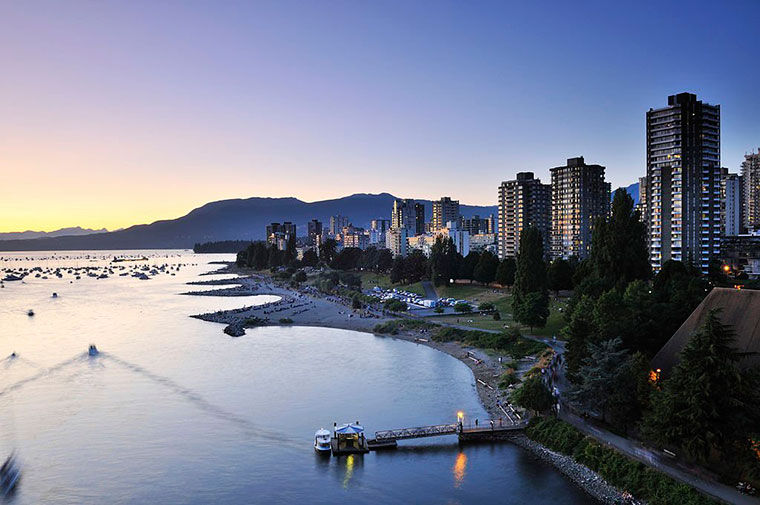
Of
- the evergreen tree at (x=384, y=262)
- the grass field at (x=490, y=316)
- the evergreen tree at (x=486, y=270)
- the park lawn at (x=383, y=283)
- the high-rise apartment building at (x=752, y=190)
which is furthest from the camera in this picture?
the high-rise apartment building at (x=752, y=190)

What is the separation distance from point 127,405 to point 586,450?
31.3m

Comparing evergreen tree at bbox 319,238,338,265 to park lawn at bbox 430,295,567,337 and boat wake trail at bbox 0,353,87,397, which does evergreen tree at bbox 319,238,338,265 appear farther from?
boat wake trail at bbox 0,353,87,397

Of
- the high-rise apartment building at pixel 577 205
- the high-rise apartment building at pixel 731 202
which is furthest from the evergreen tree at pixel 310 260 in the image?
the high-rise apartment building at pixel 731 202

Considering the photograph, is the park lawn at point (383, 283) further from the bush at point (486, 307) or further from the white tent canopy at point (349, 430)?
the white tent canopy at point (349, 430)

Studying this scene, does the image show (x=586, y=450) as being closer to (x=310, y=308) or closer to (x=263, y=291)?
(x=310, y=308)

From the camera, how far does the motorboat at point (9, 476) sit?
94.9ft

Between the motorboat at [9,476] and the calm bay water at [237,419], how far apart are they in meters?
0.48

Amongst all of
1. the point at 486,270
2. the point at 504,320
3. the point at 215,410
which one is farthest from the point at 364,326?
the point at 215,410

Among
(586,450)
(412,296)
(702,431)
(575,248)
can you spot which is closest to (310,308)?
(412,296)

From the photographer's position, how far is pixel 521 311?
55.0 m

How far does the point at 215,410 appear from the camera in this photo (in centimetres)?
4103

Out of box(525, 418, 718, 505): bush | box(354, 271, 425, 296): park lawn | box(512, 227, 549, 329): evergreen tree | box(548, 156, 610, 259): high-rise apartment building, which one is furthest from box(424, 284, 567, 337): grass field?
box(548, 156, 610, 259): high-rise apartment building

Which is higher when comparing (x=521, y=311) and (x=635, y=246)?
(x=635, y=246)

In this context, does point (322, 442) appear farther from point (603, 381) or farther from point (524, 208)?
point (524, 208)
